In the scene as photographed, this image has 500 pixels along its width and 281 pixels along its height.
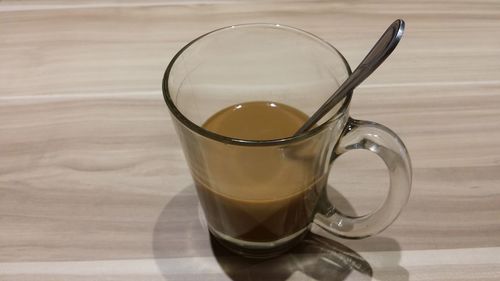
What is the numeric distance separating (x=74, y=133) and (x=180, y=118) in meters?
0.28

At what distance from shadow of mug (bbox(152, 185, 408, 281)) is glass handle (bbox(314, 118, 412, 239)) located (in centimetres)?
3

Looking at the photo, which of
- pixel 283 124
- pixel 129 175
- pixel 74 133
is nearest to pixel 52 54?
pixel 74 133

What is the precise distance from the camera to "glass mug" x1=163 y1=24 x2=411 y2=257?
437 mm

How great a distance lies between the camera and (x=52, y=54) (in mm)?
787

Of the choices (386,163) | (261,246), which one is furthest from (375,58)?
(261,246)

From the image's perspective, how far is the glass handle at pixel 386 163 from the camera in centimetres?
45

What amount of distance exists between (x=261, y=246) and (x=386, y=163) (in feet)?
0.49

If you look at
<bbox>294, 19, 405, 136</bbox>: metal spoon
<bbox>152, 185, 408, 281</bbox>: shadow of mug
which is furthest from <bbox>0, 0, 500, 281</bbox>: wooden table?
<bbox>294, 19, 405, 136</bbox>: metal spoon

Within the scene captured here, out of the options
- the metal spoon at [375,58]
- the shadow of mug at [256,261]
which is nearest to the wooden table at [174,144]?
the shadow of mug at [256,261]

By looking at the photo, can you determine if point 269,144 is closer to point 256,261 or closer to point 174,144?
point 256,261

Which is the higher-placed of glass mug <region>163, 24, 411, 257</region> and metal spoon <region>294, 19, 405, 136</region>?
metal spoon <region>294, 19, 405, 136</region>

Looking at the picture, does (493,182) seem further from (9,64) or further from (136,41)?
(9,64)

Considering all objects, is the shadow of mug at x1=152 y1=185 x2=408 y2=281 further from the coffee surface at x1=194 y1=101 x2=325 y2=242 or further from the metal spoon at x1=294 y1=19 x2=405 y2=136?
the metal spoon at x1=294 y1=19 x2=405 y2=136

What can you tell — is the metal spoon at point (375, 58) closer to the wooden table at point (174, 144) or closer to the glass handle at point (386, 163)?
the glass handle at point (386, 163)
